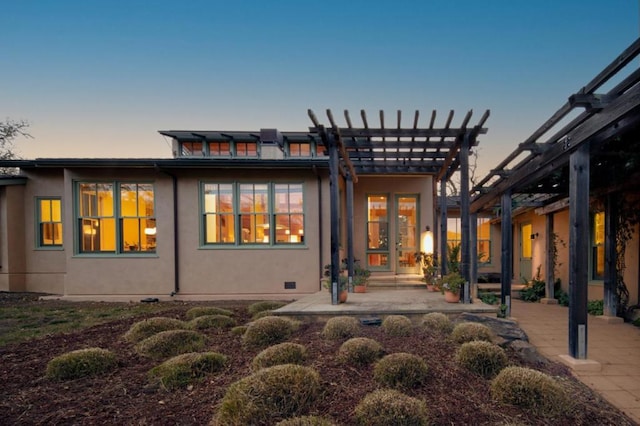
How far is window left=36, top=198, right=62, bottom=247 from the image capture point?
9.22 m

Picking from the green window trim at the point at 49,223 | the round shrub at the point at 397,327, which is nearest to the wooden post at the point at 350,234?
the round shrub at the point at 397,327

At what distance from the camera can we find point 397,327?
4242 mm

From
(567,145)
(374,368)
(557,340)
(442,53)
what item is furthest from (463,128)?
(442,53)

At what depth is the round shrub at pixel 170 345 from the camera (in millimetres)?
3675

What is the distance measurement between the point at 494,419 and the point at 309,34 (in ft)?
33.7

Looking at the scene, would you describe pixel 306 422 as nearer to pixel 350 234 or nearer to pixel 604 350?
pixel 604 350

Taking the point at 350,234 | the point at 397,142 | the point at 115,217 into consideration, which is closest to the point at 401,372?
the point at 397,142

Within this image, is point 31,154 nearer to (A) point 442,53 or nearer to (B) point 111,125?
(B) point 111,125

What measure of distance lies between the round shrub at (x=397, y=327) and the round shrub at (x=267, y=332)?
4.29 ft

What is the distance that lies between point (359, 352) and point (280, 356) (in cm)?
81

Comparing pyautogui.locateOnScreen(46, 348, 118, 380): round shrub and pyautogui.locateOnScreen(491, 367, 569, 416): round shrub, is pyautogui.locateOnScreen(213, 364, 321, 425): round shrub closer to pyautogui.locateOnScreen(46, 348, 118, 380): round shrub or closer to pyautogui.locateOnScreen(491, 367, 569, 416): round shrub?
pyautogui.locateOnScreen(491, 367, 569, 416): round shrub

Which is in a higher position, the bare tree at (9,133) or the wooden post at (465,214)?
the bare tree at (9,133)

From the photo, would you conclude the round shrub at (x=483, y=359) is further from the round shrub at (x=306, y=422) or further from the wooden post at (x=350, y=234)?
the wooden post at (x=350, y=234)

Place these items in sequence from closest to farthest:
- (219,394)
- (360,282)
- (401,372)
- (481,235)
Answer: (219,394) → (401,372) → (360,282) → (481,235)
